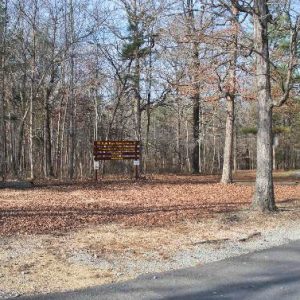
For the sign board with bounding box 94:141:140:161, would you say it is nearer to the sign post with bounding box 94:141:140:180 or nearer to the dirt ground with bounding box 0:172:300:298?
the sign post with bounding box 94:141:140:180

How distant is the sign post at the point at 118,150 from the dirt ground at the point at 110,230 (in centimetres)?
511

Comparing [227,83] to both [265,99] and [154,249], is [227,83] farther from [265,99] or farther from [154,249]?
[154,249]

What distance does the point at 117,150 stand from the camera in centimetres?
2192

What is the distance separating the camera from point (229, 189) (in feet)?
58.5

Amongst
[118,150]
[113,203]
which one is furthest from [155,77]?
[113,203]

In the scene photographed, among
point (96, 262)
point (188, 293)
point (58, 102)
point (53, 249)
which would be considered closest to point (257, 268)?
point (188, 293)

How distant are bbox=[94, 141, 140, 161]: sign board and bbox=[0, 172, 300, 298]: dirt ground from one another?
5.11 metres

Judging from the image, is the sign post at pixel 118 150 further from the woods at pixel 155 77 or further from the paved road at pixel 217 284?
the paved road at pixel 217 284

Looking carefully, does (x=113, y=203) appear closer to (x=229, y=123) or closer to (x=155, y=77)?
(x=229, y=123)

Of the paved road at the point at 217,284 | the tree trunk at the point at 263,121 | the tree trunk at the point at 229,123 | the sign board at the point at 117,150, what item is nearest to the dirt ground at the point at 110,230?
the paved road at the point at 217,284

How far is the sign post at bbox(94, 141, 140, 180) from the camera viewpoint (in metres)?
21.6

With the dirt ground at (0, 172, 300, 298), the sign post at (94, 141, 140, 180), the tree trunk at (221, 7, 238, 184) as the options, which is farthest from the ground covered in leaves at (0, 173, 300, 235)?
the sign post at (94, 141, 140, 180)

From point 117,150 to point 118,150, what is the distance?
0.16 feet

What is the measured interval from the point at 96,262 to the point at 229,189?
11.7 meters
